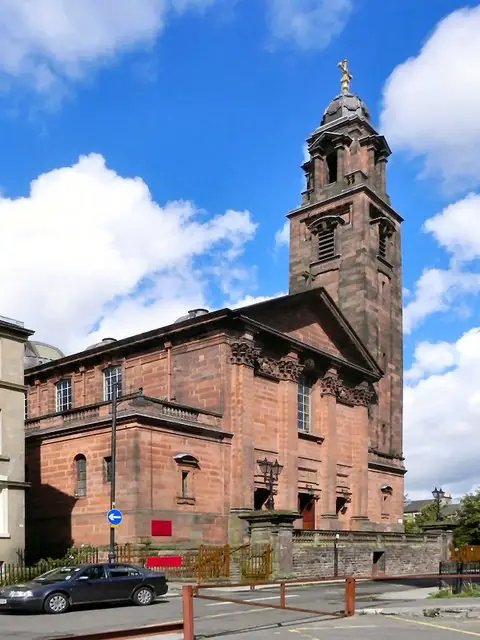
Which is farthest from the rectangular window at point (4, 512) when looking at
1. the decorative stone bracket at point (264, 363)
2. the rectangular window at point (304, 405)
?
the rectangular window at point (304, 405)

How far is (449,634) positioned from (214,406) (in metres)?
23.9

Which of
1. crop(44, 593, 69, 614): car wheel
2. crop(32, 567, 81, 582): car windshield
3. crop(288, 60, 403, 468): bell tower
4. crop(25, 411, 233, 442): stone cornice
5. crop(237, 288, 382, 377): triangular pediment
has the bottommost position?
crop(44, 593, 69, 614): car wheel

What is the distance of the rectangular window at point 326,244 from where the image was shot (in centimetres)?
5381

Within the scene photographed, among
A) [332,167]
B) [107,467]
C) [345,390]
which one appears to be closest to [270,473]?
[107,467]

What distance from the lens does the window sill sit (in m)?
42.4

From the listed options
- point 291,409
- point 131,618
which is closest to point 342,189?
point 291,409

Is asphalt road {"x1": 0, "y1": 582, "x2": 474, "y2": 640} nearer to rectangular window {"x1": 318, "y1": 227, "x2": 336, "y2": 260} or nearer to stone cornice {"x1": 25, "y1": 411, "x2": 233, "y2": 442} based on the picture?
stone cornice {"x1": 25, "y1": 411, "x2": 233, "y2": 442}

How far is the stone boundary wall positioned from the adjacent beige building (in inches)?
437

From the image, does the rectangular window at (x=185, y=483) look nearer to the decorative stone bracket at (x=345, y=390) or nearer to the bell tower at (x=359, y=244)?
the decorative stone bracket at (x=345, y=390)

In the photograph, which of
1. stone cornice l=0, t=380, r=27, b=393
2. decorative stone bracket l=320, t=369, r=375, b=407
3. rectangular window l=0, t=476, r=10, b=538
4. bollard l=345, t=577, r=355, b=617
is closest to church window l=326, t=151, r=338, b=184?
decorative stone bracket l=320, t=369, r=375, b=407

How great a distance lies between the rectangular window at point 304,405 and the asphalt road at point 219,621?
20594mm

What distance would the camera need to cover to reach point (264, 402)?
40.1m

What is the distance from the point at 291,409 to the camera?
135 ft

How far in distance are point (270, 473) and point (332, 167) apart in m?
27.7
